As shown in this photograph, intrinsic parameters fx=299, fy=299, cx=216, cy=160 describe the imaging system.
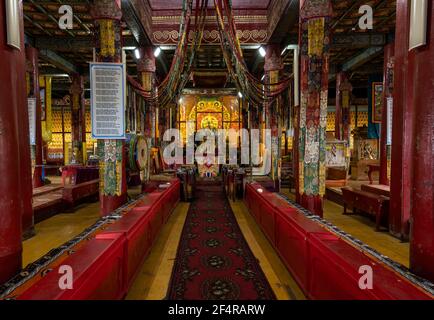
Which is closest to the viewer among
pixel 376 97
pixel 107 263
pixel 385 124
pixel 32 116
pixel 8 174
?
pixel 107 263

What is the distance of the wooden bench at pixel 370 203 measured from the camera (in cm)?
520

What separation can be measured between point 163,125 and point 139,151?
6.32 meters

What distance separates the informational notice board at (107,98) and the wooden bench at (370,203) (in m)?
4.76

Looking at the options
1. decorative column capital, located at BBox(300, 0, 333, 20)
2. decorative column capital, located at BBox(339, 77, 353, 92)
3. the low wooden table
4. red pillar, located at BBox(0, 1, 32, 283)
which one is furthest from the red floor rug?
decorative column capital, located at BBox(339, 77, 353, 92)

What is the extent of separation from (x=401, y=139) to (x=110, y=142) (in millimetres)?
4954

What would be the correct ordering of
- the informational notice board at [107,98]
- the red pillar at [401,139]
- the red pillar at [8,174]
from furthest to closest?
the informational notice board at [107,98] → the red pillar at [401,139] → the red pillar at [8,174]

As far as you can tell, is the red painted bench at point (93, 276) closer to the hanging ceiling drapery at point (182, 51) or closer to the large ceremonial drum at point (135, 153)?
the large ceremonial drum at point (135, 153)

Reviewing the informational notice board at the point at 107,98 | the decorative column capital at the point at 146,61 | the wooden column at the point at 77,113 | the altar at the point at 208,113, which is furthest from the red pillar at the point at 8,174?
the altar at the point at 208,113

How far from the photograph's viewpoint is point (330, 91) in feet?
63.2

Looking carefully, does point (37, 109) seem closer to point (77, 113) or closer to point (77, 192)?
point (77, 192)

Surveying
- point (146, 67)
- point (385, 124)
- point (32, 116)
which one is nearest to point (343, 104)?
point (385, 124)

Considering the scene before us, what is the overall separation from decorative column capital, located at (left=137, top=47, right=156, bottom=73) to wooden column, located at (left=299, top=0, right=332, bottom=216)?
567 centimetres

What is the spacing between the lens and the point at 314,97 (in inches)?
209
